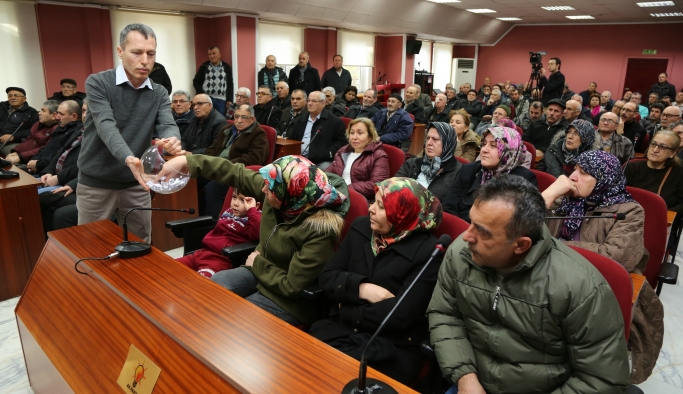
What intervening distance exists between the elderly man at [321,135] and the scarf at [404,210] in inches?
110

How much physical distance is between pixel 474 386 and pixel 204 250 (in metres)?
1.55

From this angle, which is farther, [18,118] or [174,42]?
[174,42]

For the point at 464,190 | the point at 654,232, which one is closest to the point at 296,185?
the point at 464,190

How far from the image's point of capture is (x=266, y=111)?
5879mm

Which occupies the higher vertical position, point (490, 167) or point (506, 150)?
point (506, 150)

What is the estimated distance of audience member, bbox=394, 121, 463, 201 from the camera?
2.89 metres

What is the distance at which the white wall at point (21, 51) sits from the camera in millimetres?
6254

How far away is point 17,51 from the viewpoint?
21.0 feet

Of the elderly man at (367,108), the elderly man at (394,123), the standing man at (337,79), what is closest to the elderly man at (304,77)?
the standing man at (337,79)

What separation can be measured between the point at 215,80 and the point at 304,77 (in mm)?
1586

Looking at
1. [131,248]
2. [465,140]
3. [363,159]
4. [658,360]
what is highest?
[465,140]

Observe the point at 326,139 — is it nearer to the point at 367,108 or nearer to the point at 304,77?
the point at 367,108

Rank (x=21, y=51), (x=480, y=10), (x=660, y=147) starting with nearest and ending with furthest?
1. (x=660, y=147)
2. (x=21, y=51)
3. (x=480, y=10)

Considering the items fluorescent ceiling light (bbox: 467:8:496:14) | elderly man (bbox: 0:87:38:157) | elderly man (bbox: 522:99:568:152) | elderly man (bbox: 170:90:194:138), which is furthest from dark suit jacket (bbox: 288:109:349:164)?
fluorescent ceiling light (bbox: 467:8:496:14)
